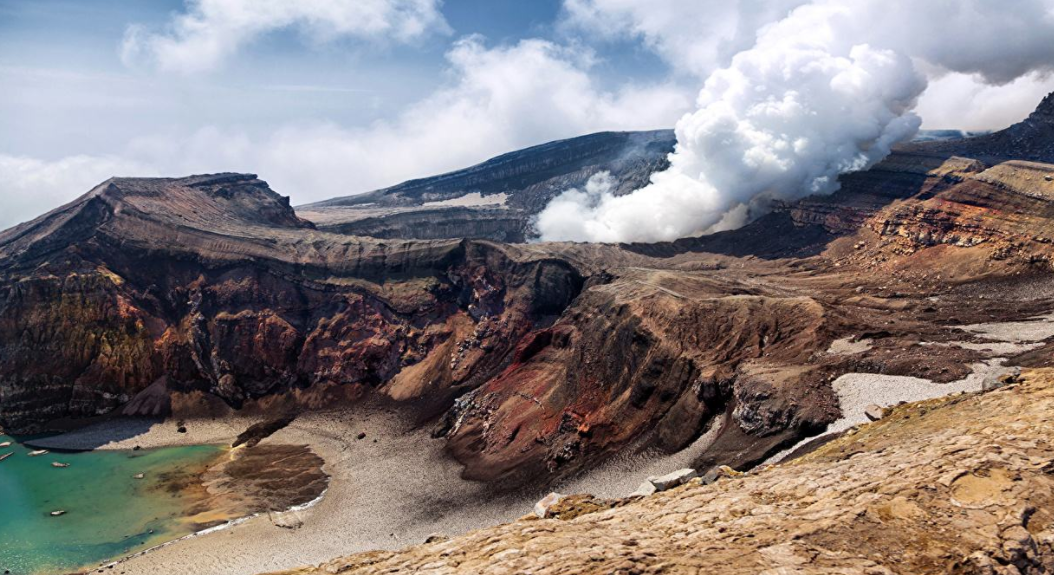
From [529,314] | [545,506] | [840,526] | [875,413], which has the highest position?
[529,314]

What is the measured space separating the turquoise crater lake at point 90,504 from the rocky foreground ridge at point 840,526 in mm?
53398

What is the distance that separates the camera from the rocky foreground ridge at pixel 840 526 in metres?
15.2

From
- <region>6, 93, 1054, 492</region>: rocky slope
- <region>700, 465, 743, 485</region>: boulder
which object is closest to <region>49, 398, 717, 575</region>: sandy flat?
<region>6, 93, 1054, 492</region>: rocky slope

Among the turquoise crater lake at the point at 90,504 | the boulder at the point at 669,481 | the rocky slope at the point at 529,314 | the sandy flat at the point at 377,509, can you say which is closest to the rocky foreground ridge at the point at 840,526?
the boulder at the point at 669,481

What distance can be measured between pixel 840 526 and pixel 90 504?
83014 mm

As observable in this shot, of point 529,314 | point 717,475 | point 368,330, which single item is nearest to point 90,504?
point 368,330

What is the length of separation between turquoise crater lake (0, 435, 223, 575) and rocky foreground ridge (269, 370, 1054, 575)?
175ft

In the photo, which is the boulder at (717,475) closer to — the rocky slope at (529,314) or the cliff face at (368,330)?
the rocky slope at (529,314)

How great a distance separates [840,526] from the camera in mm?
16609

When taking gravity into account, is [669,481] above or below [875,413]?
above

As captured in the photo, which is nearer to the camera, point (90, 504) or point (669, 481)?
point (669, 481)

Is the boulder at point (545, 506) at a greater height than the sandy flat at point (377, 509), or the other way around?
the boulder at point (545, 506)

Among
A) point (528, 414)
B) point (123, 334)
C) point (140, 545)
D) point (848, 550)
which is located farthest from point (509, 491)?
point (123, 334)

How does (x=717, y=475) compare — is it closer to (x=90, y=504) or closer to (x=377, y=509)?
(x=377, y=509)
